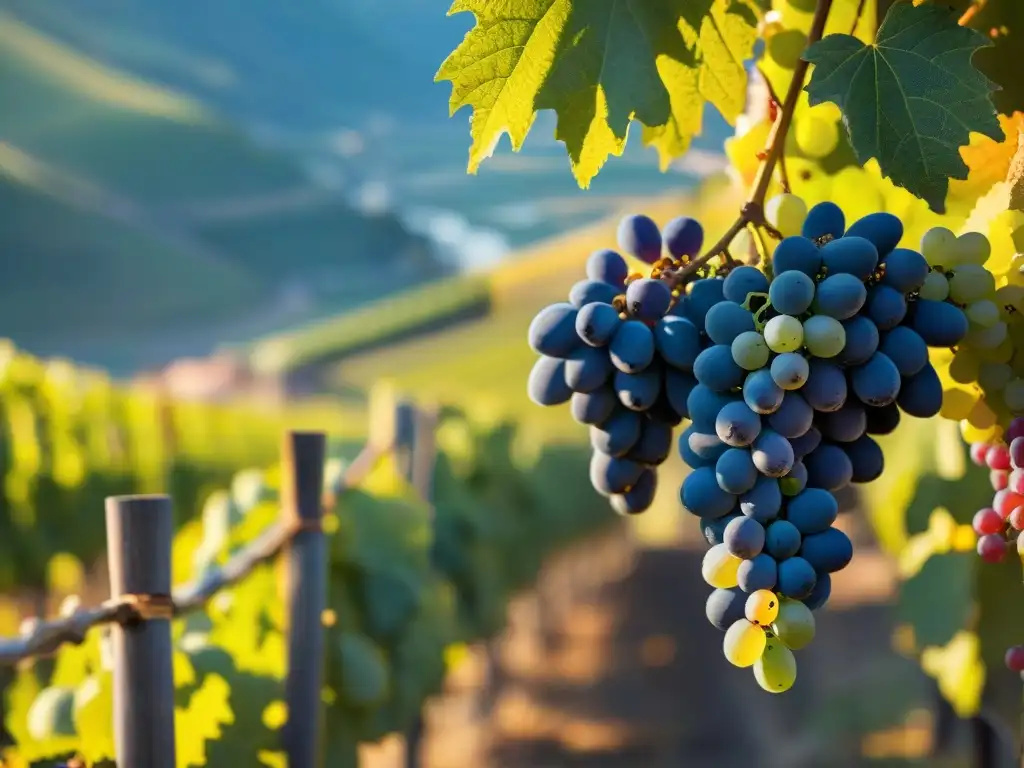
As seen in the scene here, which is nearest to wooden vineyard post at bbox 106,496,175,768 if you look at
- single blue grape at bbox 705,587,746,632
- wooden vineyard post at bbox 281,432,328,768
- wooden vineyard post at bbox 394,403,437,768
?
wooden vineyard post at bbox 281,432,328,768

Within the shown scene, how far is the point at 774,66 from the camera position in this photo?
119 cm

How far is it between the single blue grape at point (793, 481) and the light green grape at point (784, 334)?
10 cm

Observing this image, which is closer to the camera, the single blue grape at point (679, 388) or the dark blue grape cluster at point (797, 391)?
the dark blue grape cluster at point (797, 391)

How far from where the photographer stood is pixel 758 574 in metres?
0.81

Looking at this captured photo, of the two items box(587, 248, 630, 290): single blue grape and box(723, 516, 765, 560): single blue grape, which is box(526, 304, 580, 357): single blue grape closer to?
box(587, 248, 630, 290): single blue grape

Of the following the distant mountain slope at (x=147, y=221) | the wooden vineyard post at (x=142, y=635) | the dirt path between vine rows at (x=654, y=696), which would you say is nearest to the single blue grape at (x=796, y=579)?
the wooden vineyard post at (x=142, y=635)

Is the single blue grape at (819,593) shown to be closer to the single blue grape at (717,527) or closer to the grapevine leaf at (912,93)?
the single blue grape at (717,527)

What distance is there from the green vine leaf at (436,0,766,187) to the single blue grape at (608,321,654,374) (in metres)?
0.15

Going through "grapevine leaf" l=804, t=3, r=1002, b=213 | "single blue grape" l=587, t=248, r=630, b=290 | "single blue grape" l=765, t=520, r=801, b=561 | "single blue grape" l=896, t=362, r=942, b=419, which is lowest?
"single blue grape" l=765, t=520, r=801, b=561

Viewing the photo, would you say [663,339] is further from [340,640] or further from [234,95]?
[234,95]

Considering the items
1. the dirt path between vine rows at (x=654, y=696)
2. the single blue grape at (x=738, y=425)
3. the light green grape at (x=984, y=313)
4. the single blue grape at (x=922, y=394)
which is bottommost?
the dirt path between vine rows at (x=654, y=696)

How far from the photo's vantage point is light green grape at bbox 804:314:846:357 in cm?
83

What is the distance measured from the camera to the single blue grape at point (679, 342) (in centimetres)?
92

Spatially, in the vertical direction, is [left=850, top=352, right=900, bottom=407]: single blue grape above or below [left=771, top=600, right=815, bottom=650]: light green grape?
above
